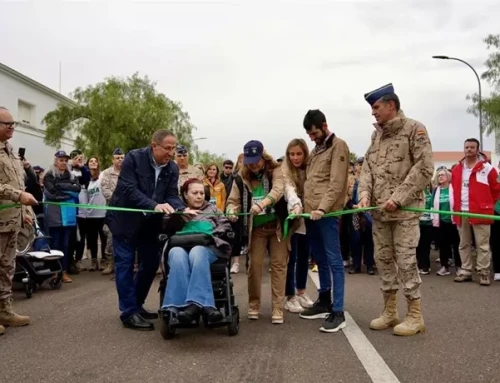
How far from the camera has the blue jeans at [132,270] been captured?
18.5ft

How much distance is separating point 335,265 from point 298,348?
3.80 feet

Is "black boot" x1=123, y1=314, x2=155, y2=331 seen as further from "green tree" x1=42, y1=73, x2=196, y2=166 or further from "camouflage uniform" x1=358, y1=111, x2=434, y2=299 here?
"green tree" x1=42, y1=73, x2=196, y2=166

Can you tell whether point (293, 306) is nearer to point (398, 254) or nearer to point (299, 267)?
point (299, 267)

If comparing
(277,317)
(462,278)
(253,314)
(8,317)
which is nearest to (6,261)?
(8,317)

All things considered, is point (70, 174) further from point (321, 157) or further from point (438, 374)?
point (438, 374)

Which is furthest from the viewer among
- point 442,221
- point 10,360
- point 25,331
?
point 442,221

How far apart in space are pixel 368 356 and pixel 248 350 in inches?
39.2

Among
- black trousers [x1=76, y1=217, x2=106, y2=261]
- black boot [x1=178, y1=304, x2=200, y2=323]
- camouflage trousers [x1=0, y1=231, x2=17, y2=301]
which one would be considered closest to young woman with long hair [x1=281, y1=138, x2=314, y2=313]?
black boot [x1=178, y1=304, x2=200, y2=323]

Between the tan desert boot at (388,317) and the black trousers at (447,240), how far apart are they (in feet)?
15.4

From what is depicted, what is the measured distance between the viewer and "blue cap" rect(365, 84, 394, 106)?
17.5 feet

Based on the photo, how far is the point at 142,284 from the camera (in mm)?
5980

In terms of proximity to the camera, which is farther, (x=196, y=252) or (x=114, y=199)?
(x=114, y=199)

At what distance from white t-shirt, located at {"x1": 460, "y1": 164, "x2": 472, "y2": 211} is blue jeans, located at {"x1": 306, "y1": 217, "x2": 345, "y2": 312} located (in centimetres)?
371

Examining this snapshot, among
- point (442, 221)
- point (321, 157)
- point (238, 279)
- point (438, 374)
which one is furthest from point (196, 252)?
point (442, 221)
